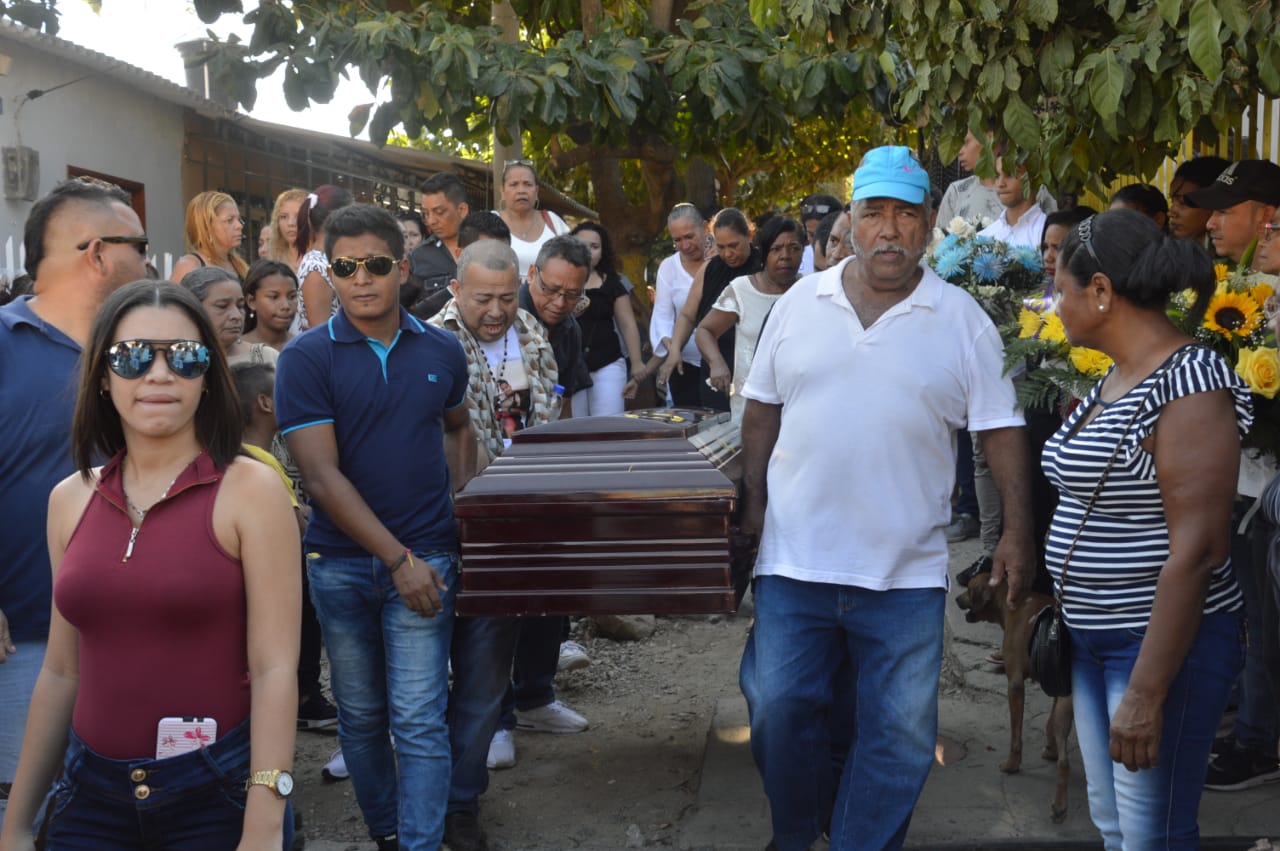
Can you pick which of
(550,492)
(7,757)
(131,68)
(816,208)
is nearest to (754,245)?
(816,208)

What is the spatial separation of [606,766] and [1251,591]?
8.36 ft

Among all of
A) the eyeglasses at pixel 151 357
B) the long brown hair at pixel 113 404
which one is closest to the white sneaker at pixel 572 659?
the long brown hair at pixel 113 404

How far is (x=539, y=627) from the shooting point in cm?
591

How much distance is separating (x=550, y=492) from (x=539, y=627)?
193 cm

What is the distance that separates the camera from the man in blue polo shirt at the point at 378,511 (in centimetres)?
419

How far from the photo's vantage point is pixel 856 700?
412 centimetres

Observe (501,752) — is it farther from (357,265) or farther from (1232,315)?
(1232,315)

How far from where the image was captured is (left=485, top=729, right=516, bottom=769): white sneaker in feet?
18.1

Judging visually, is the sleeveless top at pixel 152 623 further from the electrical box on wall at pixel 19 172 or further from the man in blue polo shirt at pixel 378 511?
the electrical box on wall at pixel 19 172

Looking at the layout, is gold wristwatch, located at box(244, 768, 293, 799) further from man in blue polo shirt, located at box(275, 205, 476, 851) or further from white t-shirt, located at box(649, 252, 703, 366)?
→ white t-shirt, located at box(649, 252, 703, 366)

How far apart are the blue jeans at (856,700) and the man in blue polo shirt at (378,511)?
102 centimetres

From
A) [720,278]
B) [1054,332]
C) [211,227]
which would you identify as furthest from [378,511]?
[720,278]

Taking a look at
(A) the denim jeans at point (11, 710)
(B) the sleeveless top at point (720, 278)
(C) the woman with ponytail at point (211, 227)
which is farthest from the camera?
(B) the sleeveless top at point (720, 278)

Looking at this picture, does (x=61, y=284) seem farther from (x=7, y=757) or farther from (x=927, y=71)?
(x=927, y=71)
